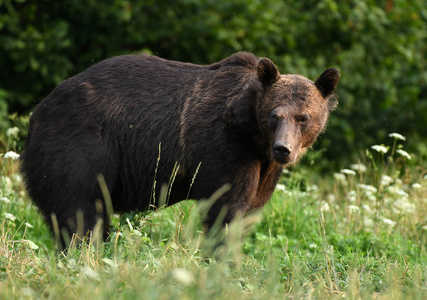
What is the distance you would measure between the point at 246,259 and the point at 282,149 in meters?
0.90

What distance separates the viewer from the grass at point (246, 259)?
141 inches

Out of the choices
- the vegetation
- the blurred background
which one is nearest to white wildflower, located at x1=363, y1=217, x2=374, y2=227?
the vegetation

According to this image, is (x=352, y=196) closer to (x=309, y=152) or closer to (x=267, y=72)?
(x=309, y=152)

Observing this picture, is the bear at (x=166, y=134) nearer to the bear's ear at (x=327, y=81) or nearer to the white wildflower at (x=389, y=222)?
the bear's ear at (x=327, y=81)

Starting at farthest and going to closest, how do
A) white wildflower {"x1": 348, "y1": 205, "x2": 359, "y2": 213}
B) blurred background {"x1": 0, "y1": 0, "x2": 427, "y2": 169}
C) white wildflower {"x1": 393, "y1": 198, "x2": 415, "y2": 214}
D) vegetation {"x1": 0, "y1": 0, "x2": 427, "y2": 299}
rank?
blurred background {"x1": 0, "y1": 0, "x2": 427, "y2": 169} < white wildflower {"x1": 393, "y1": 198, "x2": 415, "y2": 214} < white wildflower {"x1": 348, "y1": 205, "x2": 359, "y2": 213} < vegetation {"x1": 0, "y1": 0, "x2": 427, "y2": 299}

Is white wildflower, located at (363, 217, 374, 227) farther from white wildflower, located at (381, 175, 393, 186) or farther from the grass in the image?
white wildflower, located at (381, 175, 393, 186)

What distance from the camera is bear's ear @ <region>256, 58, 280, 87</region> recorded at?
5637mm

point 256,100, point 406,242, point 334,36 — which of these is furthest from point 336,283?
point 334,36

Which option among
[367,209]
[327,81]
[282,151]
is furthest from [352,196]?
[282,151]

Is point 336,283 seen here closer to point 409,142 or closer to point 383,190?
point 383,190

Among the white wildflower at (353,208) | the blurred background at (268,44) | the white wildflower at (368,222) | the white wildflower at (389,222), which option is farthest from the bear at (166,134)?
the blurred background at (268,44)

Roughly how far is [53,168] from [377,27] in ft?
30.2

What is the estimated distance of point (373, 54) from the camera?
1379 centimetres

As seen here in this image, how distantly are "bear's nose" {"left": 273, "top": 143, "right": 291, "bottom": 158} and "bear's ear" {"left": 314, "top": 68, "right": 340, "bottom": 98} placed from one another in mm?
841
